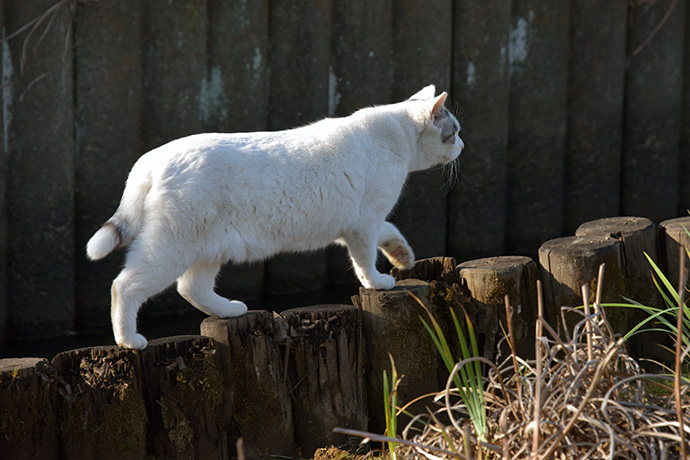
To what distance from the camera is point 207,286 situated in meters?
3.83

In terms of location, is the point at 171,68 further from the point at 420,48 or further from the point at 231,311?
the point at 231,311

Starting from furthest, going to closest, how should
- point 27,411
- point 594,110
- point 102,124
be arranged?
1. point 594,110
2. point 102,124
3. point 27,411

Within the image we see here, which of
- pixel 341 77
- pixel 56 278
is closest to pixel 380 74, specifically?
pixel 341 77

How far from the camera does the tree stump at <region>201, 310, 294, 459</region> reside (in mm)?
3500

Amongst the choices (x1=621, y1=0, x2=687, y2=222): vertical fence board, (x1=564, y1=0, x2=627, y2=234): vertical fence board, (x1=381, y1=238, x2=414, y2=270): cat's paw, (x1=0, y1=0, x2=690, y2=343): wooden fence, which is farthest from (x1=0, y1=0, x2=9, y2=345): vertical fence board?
(x1=621, y1=0, x2=687, y2=222): vertical fence board

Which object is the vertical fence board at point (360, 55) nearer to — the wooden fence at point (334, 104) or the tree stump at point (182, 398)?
the wooden fence at point (334, 104)

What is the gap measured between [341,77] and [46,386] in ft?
11.5

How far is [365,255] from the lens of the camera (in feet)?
13.2

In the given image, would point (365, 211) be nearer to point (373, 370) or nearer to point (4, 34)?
point (373, 370)

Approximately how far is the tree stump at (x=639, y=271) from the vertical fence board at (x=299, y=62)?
2.31 metres

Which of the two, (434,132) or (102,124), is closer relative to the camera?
(434,132)

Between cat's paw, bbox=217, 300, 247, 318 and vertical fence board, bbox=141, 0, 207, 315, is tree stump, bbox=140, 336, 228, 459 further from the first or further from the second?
vertical fence board, bbox=141, 0, 207, 315

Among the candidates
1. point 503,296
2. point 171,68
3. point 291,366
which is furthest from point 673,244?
point 171,68

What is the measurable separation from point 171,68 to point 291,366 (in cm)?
261
